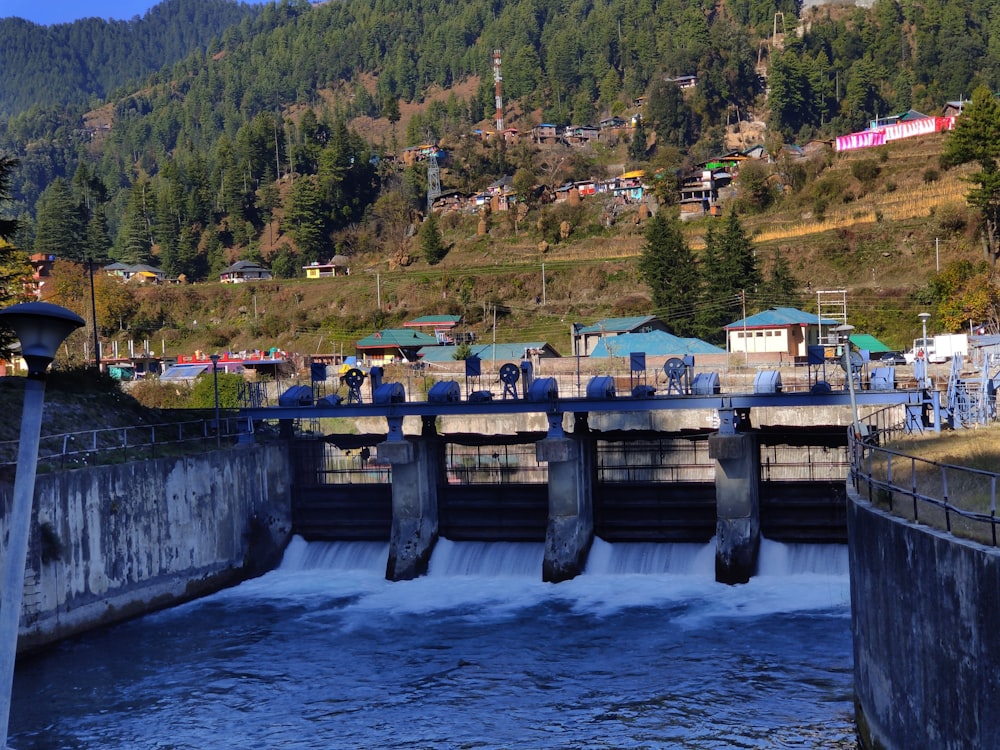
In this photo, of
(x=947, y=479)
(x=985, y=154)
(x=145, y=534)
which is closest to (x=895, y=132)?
(x=985, y=154)

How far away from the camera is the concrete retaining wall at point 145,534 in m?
38.0

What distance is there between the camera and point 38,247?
529 feet

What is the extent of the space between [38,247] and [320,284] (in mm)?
51611

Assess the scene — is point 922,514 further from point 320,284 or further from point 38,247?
point 38,247

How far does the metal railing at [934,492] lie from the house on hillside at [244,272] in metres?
130

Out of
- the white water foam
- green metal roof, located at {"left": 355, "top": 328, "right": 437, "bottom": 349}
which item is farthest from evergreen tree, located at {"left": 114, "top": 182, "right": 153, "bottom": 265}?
the white water foam

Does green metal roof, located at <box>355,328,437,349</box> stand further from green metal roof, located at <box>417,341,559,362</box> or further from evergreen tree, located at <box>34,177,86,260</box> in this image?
evergreen tree, located at <box>34,177,86,260</box>

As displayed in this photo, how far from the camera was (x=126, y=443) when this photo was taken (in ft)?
146

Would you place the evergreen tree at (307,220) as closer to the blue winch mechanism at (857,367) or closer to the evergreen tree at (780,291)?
the evergreen tree at (780,291)

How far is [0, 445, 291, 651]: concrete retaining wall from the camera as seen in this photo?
1496 inches

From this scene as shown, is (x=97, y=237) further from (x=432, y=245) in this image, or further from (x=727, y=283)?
(x=727, y=283)

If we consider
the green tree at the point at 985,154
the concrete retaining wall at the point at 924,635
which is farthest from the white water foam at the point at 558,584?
the green tree at the point at 985,154

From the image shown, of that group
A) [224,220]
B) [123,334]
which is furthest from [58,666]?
[224,220]

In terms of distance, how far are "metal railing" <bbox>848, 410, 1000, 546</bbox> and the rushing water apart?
21.1 ft
